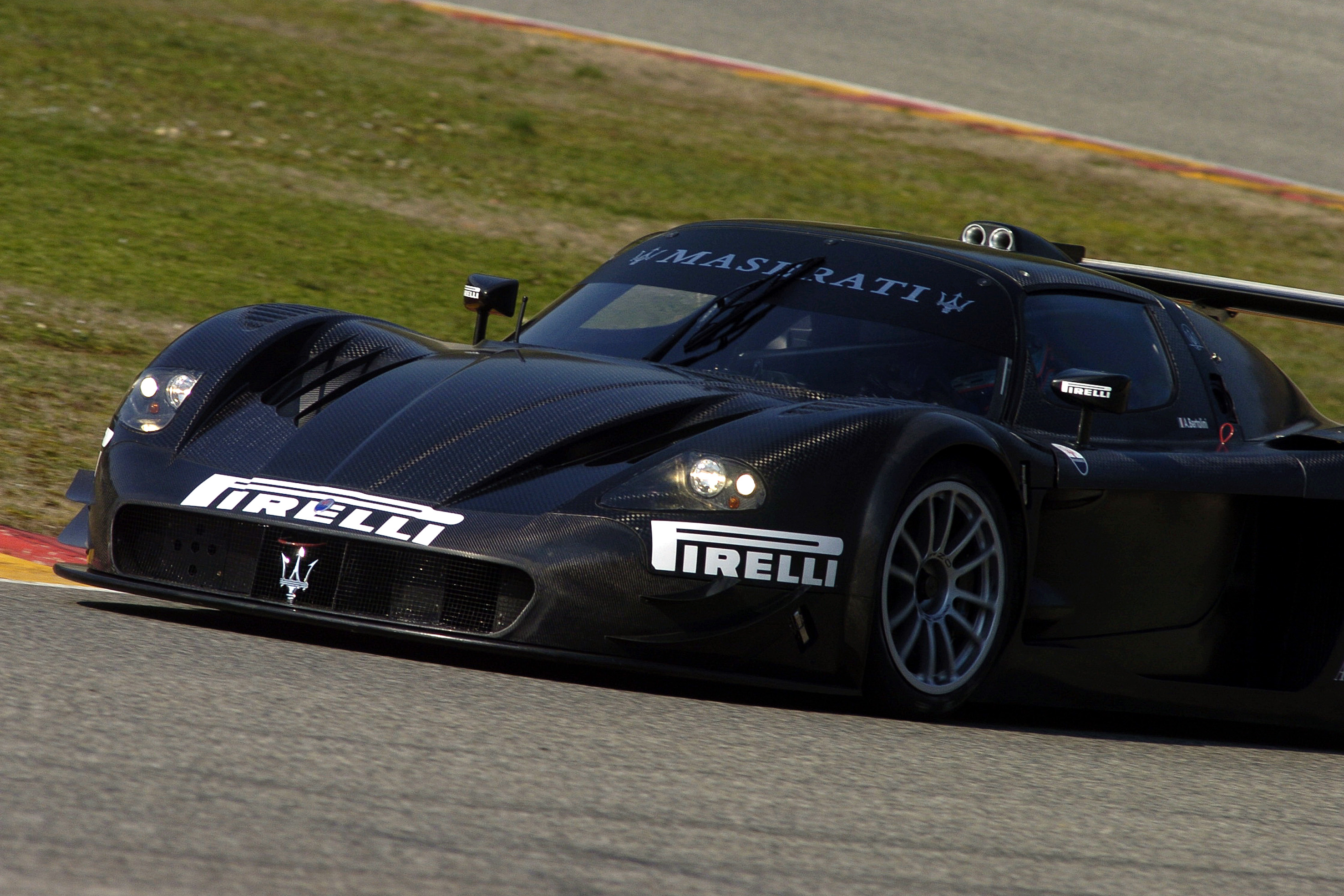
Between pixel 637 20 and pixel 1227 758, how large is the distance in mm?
14771

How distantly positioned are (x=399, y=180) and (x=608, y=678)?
29.1 ft

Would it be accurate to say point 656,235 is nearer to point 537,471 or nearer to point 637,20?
point 537,471

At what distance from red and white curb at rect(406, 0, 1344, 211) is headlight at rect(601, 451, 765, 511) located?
12.6m

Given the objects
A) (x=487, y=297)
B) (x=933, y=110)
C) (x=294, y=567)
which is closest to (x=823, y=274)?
(x=487, y=297)

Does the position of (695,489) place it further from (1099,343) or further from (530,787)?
(1099,343)

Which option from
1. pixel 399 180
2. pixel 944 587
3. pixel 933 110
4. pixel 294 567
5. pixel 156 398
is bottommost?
pixel 294 567

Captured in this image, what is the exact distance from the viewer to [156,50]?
569 inches

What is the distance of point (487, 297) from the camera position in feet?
18.8

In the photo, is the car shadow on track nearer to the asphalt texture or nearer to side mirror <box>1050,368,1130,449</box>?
side mirror <box>1050,368,1130,449</box>

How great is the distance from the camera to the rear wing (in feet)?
20.0

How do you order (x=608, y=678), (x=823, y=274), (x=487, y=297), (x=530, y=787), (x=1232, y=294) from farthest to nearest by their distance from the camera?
1. (x=1232, y=294)
2. (x=487, y=297)
3. (x=823, y=274)
4. (x=608, y=678)
5. (x=530, y=787)

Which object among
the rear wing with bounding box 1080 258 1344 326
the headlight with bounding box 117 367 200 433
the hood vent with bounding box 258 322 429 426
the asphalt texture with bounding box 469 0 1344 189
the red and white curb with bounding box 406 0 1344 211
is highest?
the asphalt texture with bounding box 469 0 1344 189

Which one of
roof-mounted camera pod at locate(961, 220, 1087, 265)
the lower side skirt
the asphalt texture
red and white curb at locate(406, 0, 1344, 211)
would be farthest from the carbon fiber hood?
the asphalt texture

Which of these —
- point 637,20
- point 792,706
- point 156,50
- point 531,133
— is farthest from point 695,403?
point 637,20
